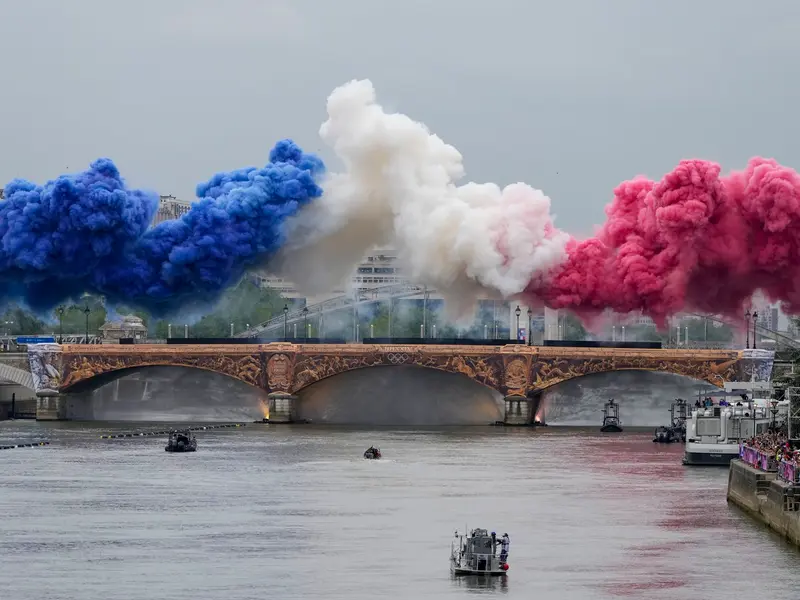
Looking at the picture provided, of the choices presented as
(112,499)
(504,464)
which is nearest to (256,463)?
(504,464)

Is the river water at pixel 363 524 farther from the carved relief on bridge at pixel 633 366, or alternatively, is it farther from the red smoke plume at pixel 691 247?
the carved relief on bridge at pixel 633 366

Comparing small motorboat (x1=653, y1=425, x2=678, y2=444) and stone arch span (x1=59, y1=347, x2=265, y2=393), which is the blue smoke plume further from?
small motorboat (x1=653, y1=425, x2=678, y2=444)

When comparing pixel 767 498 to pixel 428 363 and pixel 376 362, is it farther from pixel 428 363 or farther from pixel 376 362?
pixel 376 362

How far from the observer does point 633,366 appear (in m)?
181

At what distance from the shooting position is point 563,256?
167 metres

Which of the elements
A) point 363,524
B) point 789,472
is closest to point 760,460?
point 789,472

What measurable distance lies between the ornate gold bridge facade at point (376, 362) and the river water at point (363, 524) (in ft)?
80.8

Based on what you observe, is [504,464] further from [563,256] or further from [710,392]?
[710,392]

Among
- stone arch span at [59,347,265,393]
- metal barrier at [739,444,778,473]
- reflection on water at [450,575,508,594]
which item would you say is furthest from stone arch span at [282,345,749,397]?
reflection on water at [450,575,508,594]

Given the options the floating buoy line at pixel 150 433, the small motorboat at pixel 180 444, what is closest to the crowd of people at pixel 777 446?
the small motorboat at pixel 180 444

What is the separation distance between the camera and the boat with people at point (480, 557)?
8325 cm

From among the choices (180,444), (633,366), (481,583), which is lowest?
(481,583)

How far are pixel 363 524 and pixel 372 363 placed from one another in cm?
8755

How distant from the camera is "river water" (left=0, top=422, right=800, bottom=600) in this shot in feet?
268
